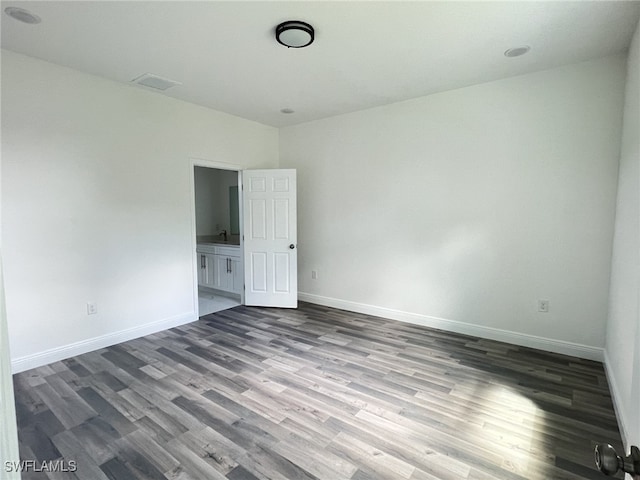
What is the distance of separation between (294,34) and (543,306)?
351 centimetres

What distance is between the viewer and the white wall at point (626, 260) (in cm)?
199

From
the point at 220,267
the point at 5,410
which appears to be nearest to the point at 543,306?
the point at 5,410

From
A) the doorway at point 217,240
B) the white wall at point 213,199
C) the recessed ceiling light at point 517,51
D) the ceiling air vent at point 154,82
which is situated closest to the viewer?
the recessed ceiling light at point 517,51

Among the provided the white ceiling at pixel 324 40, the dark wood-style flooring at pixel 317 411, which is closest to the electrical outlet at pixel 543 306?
the dark wood-style flooring at pixel 317 411

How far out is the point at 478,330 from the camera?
3650 millimetres

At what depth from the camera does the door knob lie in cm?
68

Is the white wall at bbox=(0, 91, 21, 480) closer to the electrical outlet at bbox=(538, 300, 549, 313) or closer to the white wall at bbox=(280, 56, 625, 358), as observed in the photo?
the white wall at bbox=(280, 56, 625, 358)

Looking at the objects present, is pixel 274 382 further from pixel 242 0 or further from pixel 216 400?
pixel 242 0

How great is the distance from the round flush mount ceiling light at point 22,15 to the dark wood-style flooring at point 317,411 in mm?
2858

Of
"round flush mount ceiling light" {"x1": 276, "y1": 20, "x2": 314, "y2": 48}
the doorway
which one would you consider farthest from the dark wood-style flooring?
"round flush mount ceiling light" {"x1": 276, "y1": 20, "x2": 314, "y2": 48}

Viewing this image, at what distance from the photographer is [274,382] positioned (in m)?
2.71

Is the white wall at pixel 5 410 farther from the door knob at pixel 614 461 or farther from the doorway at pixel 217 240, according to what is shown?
A: the doorway at pixel 217 240

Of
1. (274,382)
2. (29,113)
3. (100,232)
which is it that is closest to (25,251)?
(100,232)

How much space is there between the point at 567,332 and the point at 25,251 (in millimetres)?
5285
